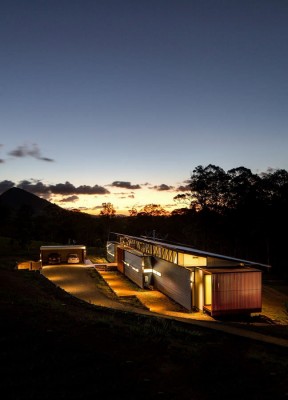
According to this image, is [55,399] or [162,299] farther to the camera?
[162,299]

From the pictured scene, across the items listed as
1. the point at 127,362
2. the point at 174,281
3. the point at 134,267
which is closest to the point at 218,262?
the point at 174,281

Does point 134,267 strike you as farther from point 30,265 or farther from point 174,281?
point 30,265

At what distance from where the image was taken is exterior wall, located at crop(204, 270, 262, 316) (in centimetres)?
1733

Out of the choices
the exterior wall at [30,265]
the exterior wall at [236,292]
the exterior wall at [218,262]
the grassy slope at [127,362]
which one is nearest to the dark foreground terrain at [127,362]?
the grassy slope at [127,362]

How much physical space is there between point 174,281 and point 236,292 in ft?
14.3

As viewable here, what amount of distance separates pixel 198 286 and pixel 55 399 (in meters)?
14.6

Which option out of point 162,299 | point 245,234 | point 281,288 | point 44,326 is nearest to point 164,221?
point 245,234

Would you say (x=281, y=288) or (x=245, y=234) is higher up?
(x=245, y=234)

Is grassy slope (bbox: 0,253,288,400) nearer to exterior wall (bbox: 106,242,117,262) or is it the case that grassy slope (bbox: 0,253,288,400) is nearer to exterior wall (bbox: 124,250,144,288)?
exterior wall (bbox: 124,250,144,288)

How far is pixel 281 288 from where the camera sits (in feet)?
87.2

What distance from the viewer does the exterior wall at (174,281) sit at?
18.9m

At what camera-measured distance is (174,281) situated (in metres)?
20.9

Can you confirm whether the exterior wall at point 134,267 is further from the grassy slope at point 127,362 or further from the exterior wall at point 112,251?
the grassy slope at point 127,362

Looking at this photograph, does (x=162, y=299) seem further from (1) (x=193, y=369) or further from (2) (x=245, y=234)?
(2) (x=245, y=234)
